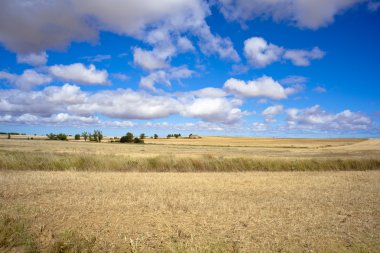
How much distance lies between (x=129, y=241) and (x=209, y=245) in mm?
2044

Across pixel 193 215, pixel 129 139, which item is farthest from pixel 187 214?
pixel 129 139

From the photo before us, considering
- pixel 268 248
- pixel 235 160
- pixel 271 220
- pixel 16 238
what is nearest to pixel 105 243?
pixel 16 238

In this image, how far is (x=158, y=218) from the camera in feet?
33.9

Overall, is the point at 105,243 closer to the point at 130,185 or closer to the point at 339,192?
the point at 130,185

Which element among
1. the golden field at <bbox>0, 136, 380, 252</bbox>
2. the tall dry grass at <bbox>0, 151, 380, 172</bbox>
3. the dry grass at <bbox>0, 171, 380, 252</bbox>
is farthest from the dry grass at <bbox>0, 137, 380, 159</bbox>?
the dry grass at <bbox>0, 171, 380, 252</bbox>

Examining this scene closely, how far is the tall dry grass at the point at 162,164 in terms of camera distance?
73.5 ft

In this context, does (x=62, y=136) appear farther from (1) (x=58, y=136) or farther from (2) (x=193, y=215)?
(2) (x=193, y=215)

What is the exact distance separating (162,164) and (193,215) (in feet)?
46.5

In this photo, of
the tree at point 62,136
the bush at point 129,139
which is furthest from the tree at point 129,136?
the tree at point 62,136

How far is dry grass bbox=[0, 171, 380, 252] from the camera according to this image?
8.21 metres

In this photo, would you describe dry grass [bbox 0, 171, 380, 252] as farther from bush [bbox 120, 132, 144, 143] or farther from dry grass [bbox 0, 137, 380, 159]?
bush [bbox 120, 132, 144, 143]

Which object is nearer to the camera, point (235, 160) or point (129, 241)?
point (129, 241)

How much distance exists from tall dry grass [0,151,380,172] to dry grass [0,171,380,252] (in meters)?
5.74

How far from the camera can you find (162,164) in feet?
81.1
